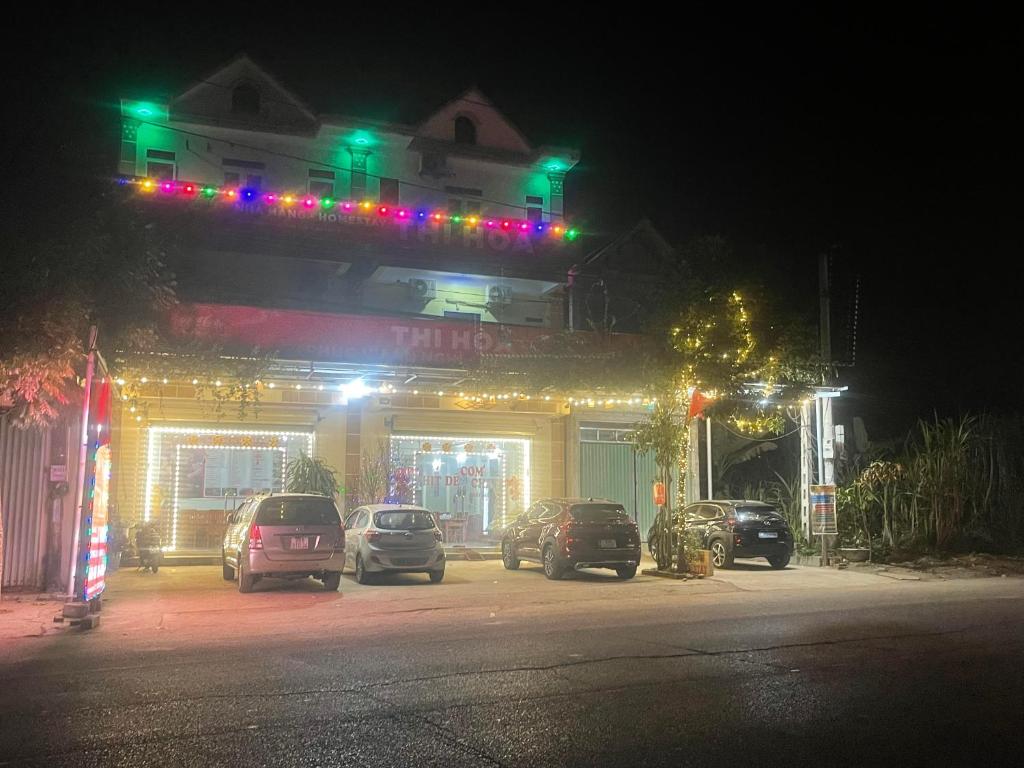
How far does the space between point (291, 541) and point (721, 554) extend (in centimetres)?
978

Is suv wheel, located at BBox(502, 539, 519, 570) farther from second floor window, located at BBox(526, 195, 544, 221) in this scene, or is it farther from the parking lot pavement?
second floor window, located at BBox(526, 195, 544, 221)

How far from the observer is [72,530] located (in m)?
14.5

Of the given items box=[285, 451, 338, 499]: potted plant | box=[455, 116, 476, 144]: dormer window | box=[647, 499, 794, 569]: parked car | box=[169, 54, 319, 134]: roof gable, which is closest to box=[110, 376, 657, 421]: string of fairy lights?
box=[285, 451, 338, 499]: potted plant

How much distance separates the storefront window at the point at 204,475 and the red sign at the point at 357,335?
16.1 feet

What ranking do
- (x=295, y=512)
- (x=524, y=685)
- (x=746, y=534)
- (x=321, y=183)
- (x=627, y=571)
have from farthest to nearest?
(x=321, y=183), (x=746, y=534), (x=627, y=571), (x=295, y=512), (x=524, y=685)

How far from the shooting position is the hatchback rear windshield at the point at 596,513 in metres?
17.5

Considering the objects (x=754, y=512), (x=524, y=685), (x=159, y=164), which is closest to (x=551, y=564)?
(x=754, y=512)

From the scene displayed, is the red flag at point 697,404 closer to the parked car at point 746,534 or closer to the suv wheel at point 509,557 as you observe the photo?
the parked car at point 746,534

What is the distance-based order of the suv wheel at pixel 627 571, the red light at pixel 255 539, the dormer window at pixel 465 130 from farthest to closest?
1. the dormer window at pixel 465 130
2. the suv wheel at pixel 627 571
3. the red light at pixel 255 539

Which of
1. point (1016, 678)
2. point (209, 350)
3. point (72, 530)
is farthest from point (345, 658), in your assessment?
point (209, 350)

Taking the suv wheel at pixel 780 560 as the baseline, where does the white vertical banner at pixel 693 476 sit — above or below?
above

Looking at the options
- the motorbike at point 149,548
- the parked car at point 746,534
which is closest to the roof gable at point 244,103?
the motorbike at point 149,548

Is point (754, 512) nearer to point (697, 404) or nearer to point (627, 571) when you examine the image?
point (697, 404)

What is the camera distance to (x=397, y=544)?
16.5 metres
